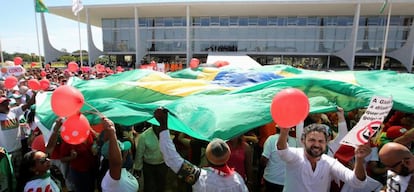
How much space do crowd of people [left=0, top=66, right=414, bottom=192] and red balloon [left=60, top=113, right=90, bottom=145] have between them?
0.24 metres

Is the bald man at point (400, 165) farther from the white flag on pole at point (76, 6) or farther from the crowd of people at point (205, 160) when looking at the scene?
the white flag on pole at point (76, 6)

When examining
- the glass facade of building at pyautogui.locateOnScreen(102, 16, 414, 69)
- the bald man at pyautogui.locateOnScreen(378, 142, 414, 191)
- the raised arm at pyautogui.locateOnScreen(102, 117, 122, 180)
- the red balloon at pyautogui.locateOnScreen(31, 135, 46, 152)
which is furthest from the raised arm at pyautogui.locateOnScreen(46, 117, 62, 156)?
the glass facade of building at pyautogui.locateOnScreen(102, 16, 414, 69)

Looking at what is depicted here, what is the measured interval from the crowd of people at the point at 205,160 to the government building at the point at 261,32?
75.0ft

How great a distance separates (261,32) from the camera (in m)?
28.1

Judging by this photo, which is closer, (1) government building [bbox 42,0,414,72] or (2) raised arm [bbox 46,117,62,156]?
(2) raised arm [bbox 46,117,62,156]

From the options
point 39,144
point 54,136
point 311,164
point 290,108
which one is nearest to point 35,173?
point 54,136

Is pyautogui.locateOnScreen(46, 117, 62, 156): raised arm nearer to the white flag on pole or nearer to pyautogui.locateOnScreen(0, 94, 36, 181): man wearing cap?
pyautogui.locateOnScreen(0, 94, 36, 181): man wearing cap

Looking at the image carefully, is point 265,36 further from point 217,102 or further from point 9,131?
point 9,131

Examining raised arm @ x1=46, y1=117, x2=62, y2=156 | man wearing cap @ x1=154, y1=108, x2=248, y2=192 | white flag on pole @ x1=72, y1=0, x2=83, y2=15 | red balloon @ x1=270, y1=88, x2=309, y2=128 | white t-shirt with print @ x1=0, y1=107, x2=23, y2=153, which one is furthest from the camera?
white flag on pole @ x1=72, y1=0, x2=83, y2=15

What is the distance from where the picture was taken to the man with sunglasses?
204 centimetres

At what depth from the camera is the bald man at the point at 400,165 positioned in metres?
1.75

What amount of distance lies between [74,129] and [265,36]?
2731 centimetres

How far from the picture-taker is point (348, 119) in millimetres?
4492

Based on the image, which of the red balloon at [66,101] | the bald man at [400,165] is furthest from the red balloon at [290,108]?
the red balloon at [66,101]
